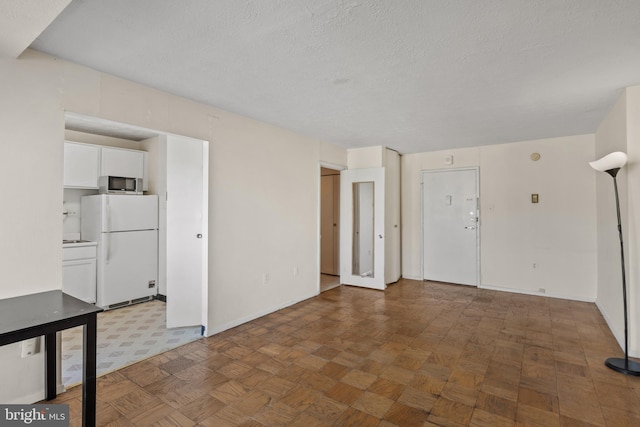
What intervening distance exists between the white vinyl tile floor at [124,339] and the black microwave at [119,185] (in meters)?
1.60

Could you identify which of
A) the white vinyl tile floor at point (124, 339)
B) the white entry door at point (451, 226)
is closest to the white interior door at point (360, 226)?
the white entry door at point (451, 226)

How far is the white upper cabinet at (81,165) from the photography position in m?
4.02

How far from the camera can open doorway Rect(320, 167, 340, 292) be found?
6176 millimetres

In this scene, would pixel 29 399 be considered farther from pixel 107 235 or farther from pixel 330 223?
pixel 330 223

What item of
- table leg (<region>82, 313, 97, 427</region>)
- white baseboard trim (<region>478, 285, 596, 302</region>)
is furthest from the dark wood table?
white baseboard trim (<region>478, 285, 596, 302</region>)

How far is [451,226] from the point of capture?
5492mm

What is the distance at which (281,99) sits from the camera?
121 inches

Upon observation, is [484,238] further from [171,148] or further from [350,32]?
[171,148]

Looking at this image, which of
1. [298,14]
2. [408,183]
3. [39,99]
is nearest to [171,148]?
[39,99]

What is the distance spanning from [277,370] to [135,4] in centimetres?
263

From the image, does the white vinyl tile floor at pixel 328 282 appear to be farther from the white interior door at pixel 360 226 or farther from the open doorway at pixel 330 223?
the white interior door at pixel 360 226

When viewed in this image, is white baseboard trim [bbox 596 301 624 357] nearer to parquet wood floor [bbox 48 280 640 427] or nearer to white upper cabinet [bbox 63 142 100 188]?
parquet wood floor [bbox 48 280 640 427]

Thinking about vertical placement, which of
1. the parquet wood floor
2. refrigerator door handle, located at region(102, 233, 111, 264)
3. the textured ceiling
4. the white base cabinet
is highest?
the textured ceiling

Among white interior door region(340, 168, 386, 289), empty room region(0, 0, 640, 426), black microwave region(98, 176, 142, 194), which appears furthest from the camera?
white interior door region(340, 168, 386, 289)
